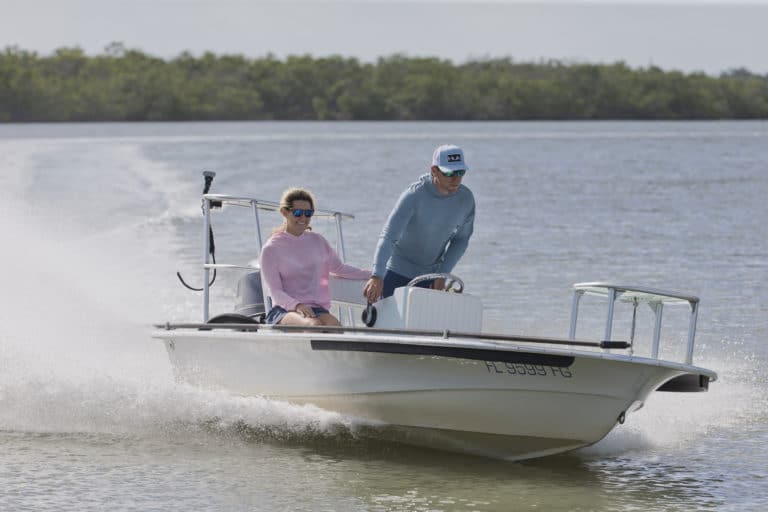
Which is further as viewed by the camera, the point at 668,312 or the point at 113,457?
the point at 668,312

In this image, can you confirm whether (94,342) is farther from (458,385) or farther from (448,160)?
(458,385)

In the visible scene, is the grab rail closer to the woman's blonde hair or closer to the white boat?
the white boat

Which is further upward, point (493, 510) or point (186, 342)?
point (186, 342)

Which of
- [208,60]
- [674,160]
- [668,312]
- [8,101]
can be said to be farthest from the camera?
[208,60]

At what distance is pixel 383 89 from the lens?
138 m

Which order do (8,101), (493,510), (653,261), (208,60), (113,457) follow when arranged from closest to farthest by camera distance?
(493,510) → (113,457) → (653,261) → (8,101) → (208,60)

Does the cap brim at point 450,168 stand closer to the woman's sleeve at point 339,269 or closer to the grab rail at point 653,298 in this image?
the woman's sleeve at point 339,269

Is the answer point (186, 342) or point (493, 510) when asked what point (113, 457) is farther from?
point (493, 510)

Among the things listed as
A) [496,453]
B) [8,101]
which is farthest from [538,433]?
[8,101]

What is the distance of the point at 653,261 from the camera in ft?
71.2

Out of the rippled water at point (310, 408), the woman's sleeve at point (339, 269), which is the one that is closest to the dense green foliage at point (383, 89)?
the rippled water at point (310, 408)

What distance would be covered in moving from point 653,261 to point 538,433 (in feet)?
43.4

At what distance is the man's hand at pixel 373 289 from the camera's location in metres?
9.22

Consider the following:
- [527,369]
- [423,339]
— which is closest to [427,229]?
[423,339]
